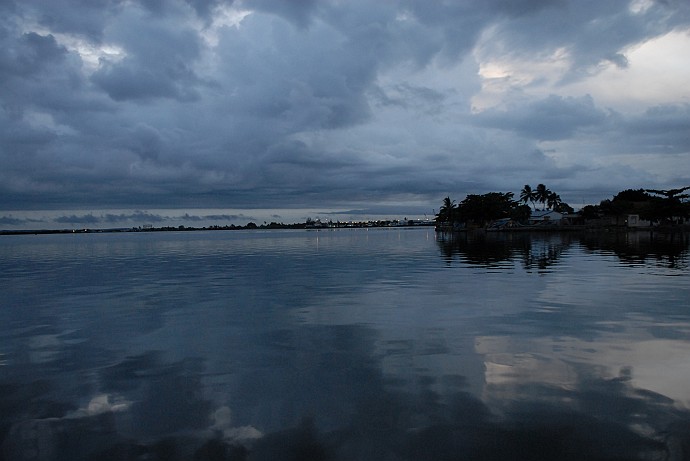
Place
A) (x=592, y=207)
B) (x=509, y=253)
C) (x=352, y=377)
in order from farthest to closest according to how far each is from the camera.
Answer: (x=592, y=207), (x=509, y=253), (x=352, y=377)

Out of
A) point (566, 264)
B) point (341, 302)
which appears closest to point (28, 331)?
point (341, 302)

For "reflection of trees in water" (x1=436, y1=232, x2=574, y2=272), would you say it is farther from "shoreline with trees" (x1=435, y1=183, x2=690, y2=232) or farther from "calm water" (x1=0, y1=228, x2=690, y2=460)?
"shoreline with trees" (x1=435, y1=183, x2=690, y2=232)

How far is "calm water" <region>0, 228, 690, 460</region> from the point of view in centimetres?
741

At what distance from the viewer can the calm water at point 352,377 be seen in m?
7.41

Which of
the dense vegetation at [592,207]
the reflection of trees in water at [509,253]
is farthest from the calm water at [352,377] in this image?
the dense vegetation at [592,207]

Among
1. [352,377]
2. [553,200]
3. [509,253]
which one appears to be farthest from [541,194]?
[352,377]

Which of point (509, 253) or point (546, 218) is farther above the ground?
point (546, 218)

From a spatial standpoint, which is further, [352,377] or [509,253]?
[509,253]

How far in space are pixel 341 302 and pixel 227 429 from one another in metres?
13.1

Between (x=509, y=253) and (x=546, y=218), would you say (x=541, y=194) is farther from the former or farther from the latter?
(x=509, y=253)

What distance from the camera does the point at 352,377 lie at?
10.6 m

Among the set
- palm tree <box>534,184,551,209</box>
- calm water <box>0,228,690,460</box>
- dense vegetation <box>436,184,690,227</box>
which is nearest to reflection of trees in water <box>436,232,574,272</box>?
calm water <box>0,228,690,460</box>

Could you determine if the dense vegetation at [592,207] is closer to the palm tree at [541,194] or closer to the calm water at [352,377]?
the palm tree at [541,194]

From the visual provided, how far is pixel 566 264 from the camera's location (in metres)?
36.5
